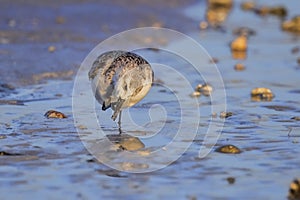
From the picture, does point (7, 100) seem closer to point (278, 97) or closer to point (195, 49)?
point (278, 97)

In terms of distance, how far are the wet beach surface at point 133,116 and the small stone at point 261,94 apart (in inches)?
3.5

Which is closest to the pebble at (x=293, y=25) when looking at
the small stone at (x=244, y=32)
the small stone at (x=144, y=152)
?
the small stone at (x=244, y=32)

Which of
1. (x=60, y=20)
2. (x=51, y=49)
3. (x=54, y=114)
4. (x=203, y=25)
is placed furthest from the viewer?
(x=203, y=25)

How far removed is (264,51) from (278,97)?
9.60 ft

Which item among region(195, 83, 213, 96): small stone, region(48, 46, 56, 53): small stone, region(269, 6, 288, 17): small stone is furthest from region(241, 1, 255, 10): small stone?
region(195, 83, 213, 96): small stone

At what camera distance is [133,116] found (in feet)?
21.9

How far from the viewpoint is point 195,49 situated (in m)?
10.2

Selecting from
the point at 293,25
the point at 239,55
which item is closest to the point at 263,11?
the point at 293,25

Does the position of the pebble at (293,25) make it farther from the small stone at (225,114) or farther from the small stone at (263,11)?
the small stone at (225,114)

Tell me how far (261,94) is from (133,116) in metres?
1.60

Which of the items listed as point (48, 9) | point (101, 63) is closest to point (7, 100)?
point (101, 63)

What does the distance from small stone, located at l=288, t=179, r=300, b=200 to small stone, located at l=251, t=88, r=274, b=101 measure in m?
3.10

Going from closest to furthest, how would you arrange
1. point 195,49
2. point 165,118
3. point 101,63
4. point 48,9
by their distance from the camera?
point 101,63 → point 165,118 → point 195,49 → point 48,9

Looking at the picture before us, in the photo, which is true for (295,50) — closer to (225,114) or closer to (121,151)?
(225,114)
